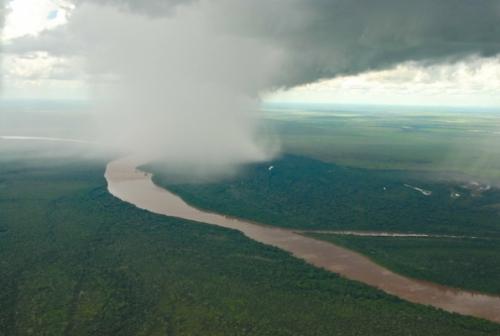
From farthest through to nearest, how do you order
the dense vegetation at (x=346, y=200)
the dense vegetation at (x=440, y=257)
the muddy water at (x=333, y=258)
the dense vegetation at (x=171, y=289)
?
1. the dense vegetation at (x=346, y=200)
2. the dense vegetation at (x=440, y=257)
3. the muddy water at (x=333, y=258)
4. the dense vegetation at (x=171, y=289)

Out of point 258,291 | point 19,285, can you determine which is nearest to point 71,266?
point 19,285

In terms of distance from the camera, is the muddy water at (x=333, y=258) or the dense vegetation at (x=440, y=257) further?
the dense vegetation at (x=440, y=257)

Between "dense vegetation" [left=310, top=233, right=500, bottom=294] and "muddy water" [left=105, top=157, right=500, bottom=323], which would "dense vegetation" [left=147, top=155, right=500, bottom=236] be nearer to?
"muddy water" [left=105, top=157, right=500, bottom=323]

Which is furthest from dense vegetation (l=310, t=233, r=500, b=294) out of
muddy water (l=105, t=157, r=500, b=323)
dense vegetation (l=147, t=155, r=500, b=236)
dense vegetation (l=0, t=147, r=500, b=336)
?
dense vegetation (l=0, t=147, r=500, b=336)

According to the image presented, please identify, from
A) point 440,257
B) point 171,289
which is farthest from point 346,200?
point 171,289

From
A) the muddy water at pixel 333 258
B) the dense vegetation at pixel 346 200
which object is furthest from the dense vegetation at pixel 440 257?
the dense vegetation at pixel 346 200

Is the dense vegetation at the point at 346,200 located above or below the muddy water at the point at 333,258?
above

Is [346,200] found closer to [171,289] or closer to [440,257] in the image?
[440,257]

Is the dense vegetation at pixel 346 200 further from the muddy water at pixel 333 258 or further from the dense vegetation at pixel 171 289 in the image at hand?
the dense vegetation at pixel 171 289
